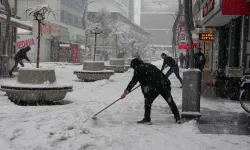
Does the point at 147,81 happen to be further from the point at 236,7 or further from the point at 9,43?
the point at 9,43

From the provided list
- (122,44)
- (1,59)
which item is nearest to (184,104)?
(1,59)

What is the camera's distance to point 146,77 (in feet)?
27.6

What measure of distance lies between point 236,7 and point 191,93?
683 cm

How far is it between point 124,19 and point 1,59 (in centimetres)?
7877

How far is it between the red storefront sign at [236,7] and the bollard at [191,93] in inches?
256

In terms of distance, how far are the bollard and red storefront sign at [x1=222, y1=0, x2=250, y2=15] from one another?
651 centimetres

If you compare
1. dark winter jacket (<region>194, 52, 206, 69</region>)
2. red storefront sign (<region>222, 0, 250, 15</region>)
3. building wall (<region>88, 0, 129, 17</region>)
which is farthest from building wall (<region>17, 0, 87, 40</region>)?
red storefront sign (<region>222, 0, 250, 15</region>)

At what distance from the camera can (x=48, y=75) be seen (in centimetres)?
1085

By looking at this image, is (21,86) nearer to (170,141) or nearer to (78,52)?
(170,141)

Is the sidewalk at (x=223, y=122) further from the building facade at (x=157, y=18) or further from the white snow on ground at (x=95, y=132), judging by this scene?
the building facade at (x=157, y=18)

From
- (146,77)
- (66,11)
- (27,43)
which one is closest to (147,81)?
(146,77)

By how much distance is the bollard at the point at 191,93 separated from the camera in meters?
9.09

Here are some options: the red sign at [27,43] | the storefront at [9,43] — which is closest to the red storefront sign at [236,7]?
the storefront at [9,43]

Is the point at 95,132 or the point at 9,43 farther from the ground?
the point at 9,43
